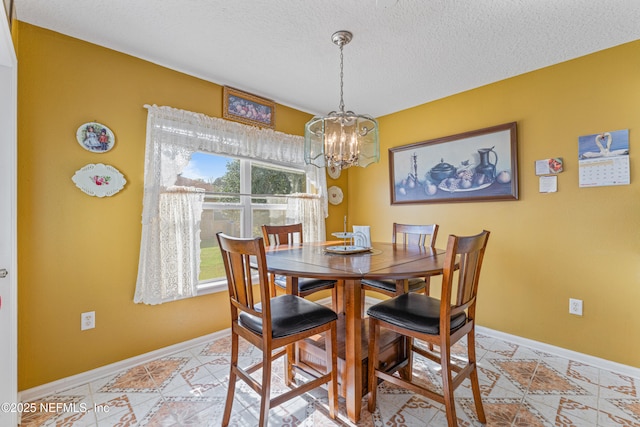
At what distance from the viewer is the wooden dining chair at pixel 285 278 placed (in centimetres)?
219

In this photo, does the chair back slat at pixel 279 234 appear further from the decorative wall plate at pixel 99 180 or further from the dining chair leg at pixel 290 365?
the decorative wall plate at pixel 99 180

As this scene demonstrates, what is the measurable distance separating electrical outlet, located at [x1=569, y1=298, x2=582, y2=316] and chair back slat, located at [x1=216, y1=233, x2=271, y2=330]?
2366mm

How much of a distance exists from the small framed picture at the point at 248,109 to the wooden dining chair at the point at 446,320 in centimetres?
210

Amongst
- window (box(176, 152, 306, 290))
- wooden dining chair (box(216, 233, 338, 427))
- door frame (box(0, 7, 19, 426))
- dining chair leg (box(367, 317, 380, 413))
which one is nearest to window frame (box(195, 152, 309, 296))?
window (box(176, 152, 306, 290))

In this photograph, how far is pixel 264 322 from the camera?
1312 mm

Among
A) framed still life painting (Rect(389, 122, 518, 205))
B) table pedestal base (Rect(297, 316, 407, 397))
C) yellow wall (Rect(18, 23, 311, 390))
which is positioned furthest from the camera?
framed still life painting (Rect(389, 122, 518, 205))

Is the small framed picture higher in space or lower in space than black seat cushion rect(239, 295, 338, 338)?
higher

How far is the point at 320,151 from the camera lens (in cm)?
203

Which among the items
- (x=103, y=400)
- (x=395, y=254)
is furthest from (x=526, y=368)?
(x=103, y=400)

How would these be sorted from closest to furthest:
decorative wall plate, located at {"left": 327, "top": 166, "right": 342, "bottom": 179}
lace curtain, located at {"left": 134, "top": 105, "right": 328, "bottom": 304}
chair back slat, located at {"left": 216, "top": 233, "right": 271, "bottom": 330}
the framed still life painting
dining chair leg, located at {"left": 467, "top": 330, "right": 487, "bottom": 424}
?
→ 1. chair back slat, located at {"left": 216, "top": 233, "right": 271, "bottom": 330}
2. dining chair leg, located at {"left": 467, "top": 330, "right": 487, "bottom": 424}
3. lace curtain, located at {"left": 134, "top": 105, "right": 328, "bottom": 304}
4. the framed still life painting
5. decorative wall plate, located at {"left": 327, "top": 166, "right": 342, "bottom": 179}

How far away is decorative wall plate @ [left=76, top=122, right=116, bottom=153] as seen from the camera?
76.4 inches

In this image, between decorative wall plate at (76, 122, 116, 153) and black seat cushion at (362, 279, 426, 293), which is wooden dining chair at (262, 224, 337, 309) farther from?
decorative wall plate at (76, 122, 116, 153)

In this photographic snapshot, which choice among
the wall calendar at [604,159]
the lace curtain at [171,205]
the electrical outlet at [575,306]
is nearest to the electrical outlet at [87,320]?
the lace curtain at [171,205]

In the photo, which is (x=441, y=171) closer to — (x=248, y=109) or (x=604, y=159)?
(x=604, y=159)
